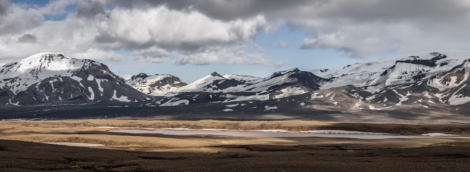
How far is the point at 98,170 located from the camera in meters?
25.2

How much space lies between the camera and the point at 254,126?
9575 centimetres

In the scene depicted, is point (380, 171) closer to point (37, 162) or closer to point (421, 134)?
point (37, 162)

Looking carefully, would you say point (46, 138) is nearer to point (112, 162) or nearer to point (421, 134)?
point (112, 162)

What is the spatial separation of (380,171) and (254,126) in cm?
7331

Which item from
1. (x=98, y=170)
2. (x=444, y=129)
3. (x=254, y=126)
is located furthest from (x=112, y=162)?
(x=444, y=129)

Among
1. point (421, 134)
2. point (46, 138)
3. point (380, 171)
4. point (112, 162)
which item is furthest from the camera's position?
point (421, 134)

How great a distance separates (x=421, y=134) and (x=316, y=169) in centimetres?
6670

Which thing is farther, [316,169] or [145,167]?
[145,167]

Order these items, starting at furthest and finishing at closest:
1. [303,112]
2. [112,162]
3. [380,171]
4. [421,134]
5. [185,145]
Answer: [303,112], [421,134], [185,145], [112,162], [380,171]

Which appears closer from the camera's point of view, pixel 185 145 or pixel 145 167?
pixel 145 167

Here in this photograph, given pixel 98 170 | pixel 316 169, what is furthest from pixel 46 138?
pixel 316 169

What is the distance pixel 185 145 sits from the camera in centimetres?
4875

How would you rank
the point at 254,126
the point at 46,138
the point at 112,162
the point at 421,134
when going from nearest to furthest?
the point at 112,162
the point at 46,138
the point at 421,134
the point at 254,126

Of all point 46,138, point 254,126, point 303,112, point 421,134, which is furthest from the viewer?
point 303,112
